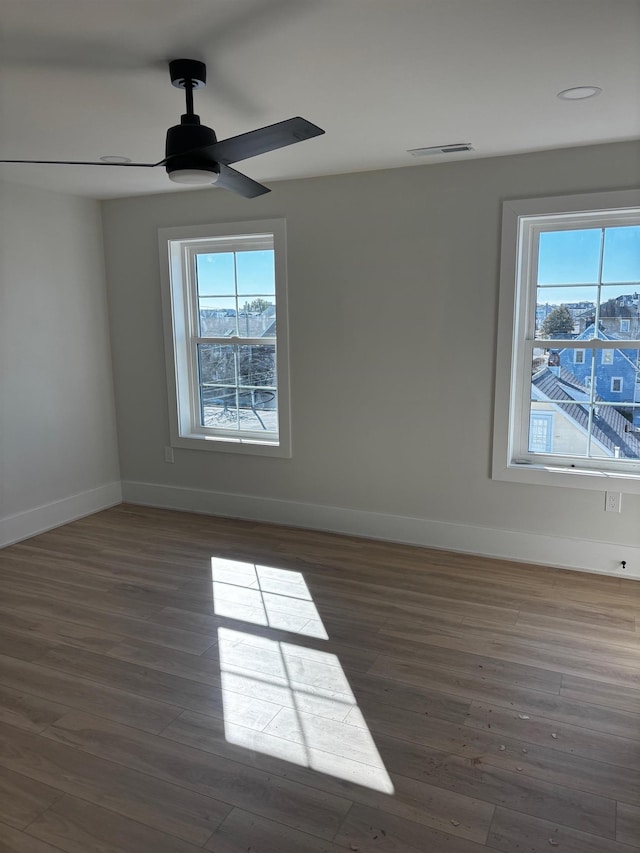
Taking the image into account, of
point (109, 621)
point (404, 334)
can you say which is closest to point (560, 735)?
point (109, 621)

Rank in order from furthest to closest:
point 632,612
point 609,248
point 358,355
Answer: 1. point 358,355
2. point 609,248
3. point 632,612

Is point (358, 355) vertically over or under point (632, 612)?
over

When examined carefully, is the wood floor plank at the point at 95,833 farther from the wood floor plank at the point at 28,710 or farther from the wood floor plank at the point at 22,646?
the wood floor plank at the point at 22,646

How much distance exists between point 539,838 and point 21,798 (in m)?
1.63

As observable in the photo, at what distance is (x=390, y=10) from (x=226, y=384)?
3.12 m

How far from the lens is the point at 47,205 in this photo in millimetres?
4270

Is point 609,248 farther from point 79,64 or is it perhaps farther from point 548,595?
point 79,64

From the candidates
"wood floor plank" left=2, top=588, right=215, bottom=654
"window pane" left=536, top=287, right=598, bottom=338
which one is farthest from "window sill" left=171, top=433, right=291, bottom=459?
"window pane" left=536, top=287, right=598, bottom=338

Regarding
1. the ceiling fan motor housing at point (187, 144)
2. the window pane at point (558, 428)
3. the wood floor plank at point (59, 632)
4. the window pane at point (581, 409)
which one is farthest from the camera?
the window pane at point (558, 428)

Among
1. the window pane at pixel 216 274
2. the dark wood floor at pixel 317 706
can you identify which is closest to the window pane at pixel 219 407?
the window pane at pixel 216 274

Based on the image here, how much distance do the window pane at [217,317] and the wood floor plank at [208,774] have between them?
291 cm

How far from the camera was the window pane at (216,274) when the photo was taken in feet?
14.7

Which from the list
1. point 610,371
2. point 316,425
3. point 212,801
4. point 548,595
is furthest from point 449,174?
point 212,801

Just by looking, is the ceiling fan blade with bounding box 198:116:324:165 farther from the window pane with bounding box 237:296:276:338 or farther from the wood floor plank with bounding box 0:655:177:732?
the wood floor plank with bounding box 0:655:177:732
